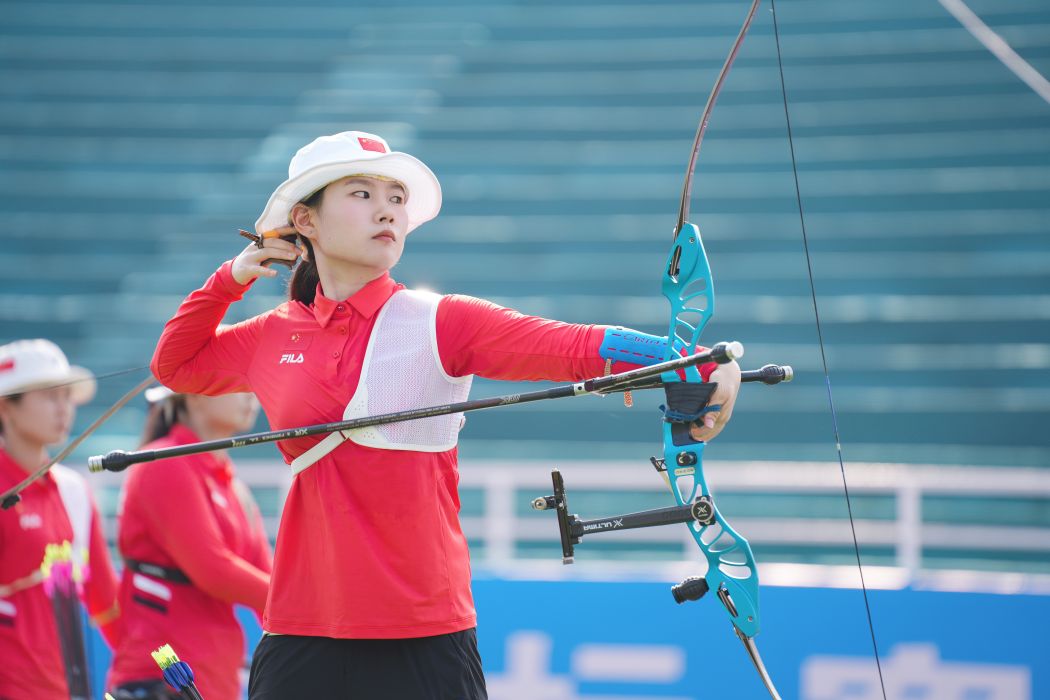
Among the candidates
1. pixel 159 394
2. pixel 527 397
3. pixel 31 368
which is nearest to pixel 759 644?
pixel 159 394

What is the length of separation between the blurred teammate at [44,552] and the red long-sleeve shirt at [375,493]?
1.00 metres

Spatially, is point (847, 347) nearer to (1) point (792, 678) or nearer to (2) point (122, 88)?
(1) point (792, 678)

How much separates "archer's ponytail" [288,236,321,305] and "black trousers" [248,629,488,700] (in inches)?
22.0

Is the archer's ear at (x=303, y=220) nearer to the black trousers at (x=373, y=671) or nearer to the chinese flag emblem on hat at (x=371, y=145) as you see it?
the chinese flag emblem on hat at (x=371, y=145)

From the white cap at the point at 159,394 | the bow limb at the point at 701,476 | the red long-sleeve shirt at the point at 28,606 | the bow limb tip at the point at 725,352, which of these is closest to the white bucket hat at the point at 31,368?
the white cap at the point at 159,394

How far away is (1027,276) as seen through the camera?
327 inches

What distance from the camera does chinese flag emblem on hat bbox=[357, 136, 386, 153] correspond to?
1.83 m

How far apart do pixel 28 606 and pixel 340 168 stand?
55.8 inches

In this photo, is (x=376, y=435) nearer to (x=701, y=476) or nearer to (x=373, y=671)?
(x=373, y=671)

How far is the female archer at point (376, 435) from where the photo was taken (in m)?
1.68

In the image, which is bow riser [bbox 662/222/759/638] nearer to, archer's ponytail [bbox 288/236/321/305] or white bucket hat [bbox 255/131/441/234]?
white bucket hat [bbox 255/131/441/234]

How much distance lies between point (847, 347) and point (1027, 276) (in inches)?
52.3

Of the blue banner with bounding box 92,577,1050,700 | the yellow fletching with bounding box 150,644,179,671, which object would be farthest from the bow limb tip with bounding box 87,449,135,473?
the blue banner with bounding box 92,577,1050,700

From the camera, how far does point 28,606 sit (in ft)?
8.70
